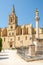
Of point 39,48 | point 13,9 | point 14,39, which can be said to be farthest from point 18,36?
point 39,48

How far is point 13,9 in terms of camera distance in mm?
92625

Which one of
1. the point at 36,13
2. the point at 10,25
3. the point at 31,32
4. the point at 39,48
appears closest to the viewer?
the point at 39,48

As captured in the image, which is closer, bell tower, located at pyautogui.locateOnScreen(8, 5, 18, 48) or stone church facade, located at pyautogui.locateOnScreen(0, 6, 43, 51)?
stone church facade, located at pyautogui.locateOnScreen(0, 6, 43, 51)

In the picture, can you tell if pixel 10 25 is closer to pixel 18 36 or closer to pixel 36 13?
pixel 18 36

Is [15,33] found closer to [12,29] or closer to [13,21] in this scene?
[12,29]

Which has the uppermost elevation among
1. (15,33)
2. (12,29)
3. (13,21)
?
(13,21)

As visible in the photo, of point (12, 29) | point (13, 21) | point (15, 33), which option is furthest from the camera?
point (13, 21)

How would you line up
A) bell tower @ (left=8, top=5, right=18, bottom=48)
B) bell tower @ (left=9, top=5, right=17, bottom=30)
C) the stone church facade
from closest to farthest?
1. the stone church facade
2. bell tower @ (left=8, top=5, right=18, bottom=48)
3. bell tower @ (left=9, top=5, right=17, bottom=30)

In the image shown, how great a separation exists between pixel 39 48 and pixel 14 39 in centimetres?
5655

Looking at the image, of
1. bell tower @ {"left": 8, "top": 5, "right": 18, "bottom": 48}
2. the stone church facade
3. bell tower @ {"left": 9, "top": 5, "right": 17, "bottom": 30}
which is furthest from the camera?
bell tower @ {"left": 9, "top": 5, "right": 17, "bottom": 30}

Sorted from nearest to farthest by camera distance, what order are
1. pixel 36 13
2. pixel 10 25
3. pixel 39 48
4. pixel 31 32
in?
1. pixel 39 48
2. pixel 36 13
3. pixel 31 32
4. pixel 10 25

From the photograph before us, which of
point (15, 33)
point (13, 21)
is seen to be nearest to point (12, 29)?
point (15, 33)

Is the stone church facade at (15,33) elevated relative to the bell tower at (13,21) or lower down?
lower down

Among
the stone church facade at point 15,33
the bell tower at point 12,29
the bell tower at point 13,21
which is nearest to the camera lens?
the stone church facade at point 15,33
